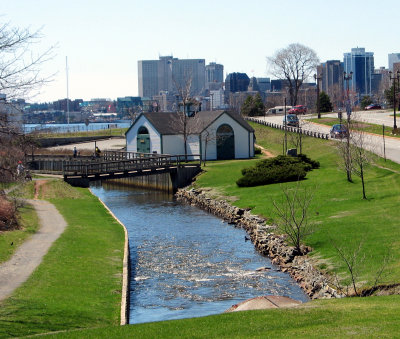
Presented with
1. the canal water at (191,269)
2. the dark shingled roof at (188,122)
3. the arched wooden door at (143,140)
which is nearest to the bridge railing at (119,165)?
the dark shingled roof at (188,122)

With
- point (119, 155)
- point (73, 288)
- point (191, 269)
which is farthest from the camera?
point (119, 155)

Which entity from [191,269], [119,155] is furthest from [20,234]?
[119,155]

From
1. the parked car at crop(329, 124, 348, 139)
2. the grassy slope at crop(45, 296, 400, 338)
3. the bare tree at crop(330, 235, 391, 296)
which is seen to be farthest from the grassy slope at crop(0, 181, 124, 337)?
the parked car at crop(329, 124, 348, 139)

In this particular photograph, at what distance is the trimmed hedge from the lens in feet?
174

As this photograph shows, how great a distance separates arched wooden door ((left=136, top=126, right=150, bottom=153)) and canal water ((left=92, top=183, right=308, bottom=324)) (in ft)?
86.7

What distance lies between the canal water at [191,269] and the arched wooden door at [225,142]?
985 inches

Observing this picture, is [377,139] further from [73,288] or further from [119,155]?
[73,288]

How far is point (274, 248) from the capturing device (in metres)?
34.6

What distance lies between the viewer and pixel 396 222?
3234 cm

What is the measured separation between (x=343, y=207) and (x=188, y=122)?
38046 mm

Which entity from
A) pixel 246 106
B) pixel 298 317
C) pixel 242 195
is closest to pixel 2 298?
pixel 298 317

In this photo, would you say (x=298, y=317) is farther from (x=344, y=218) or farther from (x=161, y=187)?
(x=161, y=187)

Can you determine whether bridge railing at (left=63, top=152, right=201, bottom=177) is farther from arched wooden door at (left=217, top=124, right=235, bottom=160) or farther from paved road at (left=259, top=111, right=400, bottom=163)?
paved road at (left=259, top=111, right=400, bottom=163)

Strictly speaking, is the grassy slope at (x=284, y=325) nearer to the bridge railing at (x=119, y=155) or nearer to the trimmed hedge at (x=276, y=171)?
the trimmed hedge at (x=276, y=171)
